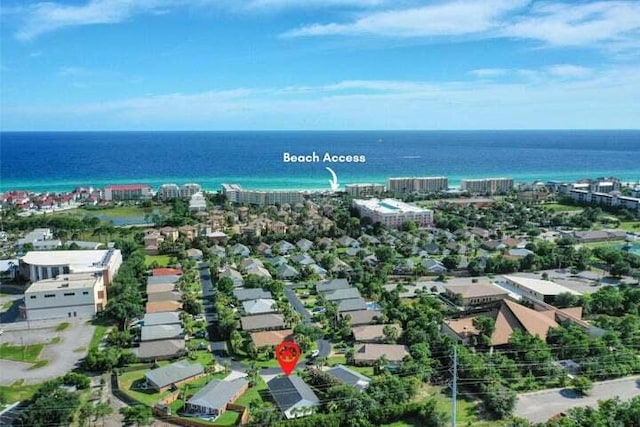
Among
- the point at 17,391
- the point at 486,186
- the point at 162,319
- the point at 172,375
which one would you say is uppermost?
the point at 486,186

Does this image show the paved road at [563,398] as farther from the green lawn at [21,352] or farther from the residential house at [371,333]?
the green lawn at [21,352]

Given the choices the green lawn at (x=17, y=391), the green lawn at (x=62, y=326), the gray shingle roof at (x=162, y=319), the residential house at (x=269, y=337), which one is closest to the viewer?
the green lawn at (x=17, y=391)

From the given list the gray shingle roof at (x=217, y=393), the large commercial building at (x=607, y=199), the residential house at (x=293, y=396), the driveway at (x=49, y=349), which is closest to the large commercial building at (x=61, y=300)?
the driveway at (x=49, y=349)

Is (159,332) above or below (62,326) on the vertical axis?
above

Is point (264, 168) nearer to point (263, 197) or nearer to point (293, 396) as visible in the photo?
point (263, 197)

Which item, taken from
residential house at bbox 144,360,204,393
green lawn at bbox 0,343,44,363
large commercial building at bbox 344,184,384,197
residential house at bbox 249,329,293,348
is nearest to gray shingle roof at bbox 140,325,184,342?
residential house at bbox 144,360,204,393

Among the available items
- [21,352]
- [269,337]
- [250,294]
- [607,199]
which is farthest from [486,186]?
[21,352]
